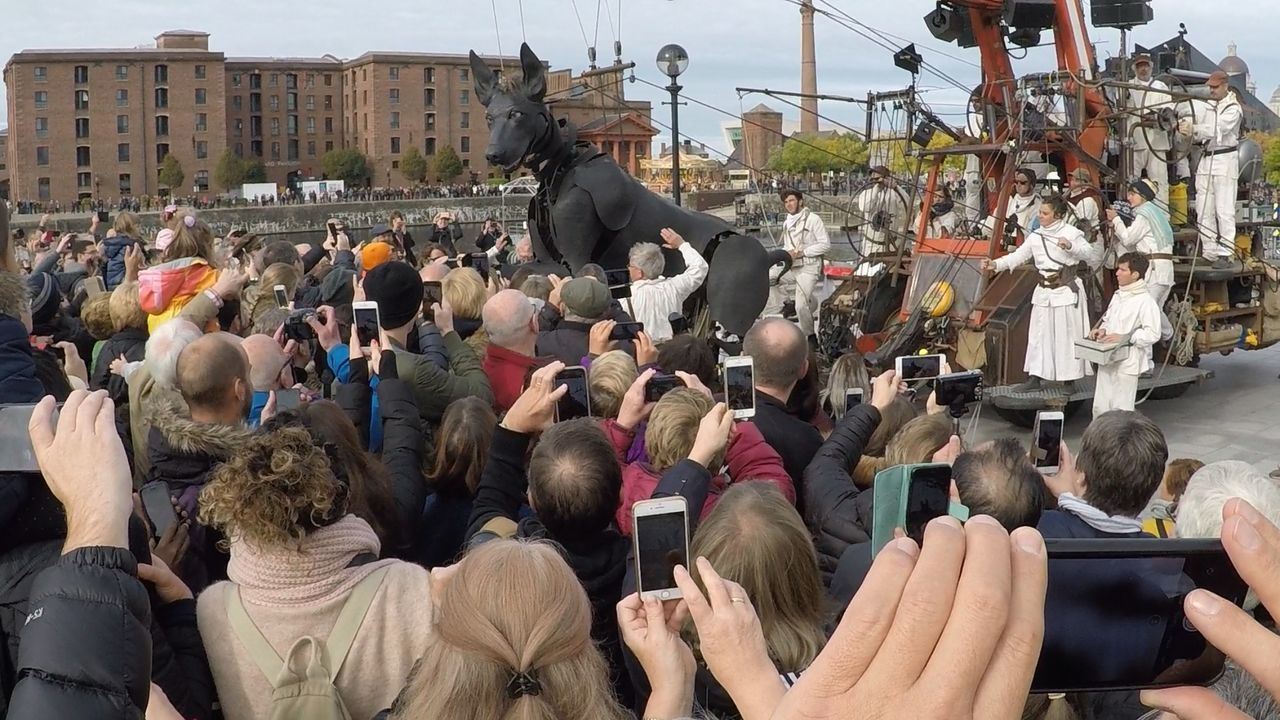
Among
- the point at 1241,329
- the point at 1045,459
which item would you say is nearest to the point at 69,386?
the point at 1045,459

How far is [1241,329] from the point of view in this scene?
11023 mm

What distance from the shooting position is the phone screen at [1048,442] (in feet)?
12.6

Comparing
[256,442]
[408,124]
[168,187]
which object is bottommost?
[256,442]

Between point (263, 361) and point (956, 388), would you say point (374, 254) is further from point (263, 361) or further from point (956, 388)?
point (956, 388)

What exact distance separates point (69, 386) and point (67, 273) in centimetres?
721

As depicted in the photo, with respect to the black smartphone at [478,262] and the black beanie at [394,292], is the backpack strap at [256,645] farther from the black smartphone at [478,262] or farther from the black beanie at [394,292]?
the black smartphone at [478,262]

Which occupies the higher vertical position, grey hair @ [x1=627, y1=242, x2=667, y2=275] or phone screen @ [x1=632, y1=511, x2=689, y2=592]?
grey hair @ [x1=627, y1=242, x2=667, y2=275]

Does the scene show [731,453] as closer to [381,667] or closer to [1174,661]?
[381,667]

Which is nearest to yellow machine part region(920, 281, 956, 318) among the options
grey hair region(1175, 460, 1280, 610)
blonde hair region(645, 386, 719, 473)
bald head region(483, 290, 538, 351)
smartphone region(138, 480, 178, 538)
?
bald head region(483, 290, 538, 351)

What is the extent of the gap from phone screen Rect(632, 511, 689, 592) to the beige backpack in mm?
709

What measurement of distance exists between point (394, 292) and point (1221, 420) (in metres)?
8.37

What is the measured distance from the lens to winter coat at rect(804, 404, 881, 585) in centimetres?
341

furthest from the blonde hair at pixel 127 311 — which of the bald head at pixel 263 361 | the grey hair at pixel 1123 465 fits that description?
the grey hair at pixel 1123 465

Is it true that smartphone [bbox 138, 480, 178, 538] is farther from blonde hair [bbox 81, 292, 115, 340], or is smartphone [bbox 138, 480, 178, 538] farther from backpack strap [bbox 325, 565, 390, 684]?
blonde hair [bbox 81, 292, 115, 340]
